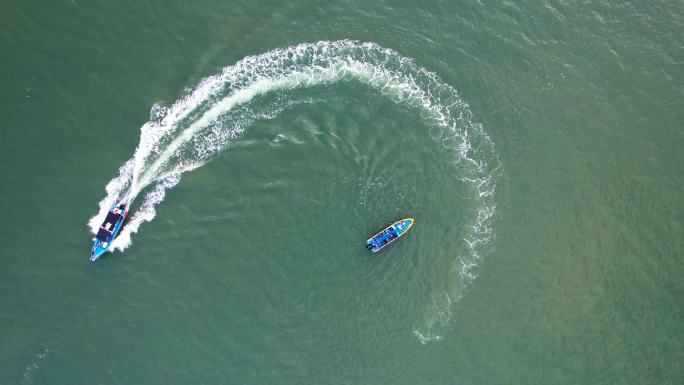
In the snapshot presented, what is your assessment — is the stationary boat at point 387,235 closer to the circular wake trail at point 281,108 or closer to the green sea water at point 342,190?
the green sea water at point 342,190

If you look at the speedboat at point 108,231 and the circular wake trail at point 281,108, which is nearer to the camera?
the speedboat at point 108,231

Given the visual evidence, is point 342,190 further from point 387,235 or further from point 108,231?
point 108,231

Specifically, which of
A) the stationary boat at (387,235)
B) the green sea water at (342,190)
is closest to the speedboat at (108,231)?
the green sea water at (342,190)

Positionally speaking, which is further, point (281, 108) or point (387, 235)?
point (281, 108)

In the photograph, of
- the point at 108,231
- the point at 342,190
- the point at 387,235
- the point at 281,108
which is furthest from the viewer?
the point at 281,108

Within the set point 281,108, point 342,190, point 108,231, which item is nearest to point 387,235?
point 342,190

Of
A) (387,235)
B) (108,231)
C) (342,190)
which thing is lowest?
(387,235)

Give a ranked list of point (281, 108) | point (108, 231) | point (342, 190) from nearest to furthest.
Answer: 1. point (108, 231)
2. point (342, 190)
3. point (281, 108)
